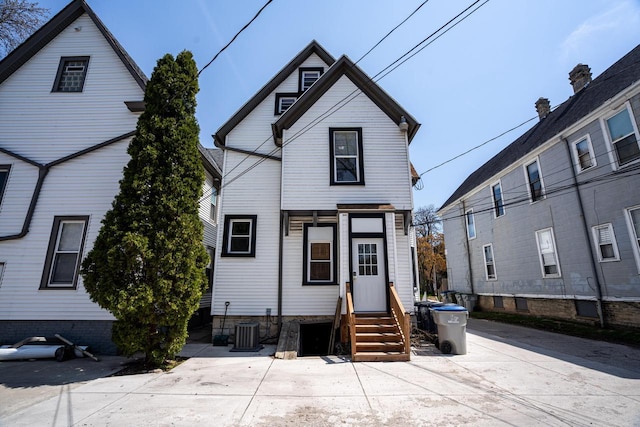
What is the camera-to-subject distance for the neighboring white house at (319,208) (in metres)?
8.41

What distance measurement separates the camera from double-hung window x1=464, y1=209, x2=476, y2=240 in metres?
17.6

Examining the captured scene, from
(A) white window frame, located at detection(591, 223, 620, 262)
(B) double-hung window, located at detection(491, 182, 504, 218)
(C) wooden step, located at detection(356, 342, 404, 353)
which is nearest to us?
(C) wooden step, located at detection(356, 342, 404, 353)

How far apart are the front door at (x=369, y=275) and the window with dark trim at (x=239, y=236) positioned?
10.8ft

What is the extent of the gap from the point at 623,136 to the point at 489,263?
8765 mm

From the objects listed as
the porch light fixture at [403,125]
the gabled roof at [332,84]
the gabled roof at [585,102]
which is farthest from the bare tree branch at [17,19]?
the gabled roof at [585,102]

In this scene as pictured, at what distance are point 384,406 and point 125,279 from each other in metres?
5.26

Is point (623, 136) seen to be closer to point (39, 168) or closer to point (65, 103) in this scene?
point (65, 103)

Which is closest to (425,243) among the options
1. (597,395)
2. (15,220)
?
(597,395)

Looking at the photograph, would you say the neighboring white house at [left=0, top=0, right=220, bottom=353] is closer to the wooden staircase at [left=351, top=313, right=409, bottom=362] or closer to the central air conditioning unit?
the central air conditioning unit

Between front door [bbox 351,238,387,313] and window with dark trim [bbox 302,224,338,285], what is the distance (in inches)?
35.5

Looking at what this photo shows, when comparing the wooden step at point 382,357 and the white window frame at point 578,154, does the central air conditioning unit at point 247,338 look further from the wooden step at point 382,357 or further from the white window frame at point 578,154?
the white window frame at point 578,154

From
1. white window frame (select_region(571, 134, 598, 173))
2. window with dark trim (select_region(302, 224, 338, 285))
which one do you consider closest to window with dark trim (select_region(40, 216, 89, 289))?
window with dark trim (select_region(302, 224, 338, 285))

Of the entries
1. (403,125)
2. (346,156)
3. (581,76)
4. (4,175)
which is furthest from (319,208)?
(581,76)

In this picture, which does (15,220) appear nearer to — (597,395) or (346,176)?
(346,176)
